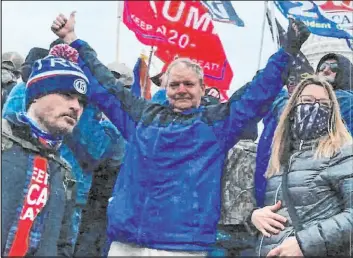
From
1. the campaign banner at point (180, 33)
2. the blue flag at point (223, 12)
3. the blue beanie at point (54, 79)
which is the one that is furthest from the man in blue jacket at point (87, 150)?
the blue flag at point (223, 12)

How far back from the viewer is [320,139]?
3.20 m

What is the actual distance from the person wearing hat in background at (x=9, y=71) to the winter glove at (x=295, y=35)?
1.65m

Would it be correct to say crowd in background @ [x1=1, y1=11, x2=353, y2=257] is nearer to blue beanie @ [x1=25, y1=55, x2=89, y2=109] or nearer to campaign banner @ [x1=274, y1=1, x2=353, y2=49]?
blue beanie @ [x1=25, y1=55, x2=89, y2=109]

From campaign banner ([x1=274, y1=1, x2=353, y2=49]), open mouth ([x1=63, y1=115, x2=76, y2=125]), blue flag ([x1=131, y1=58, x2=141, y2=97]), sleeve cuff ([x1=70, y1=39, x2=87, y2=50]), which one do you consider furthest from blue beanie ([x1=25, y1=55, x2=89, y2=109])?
campaign banner ([x1=274, y1=1, x2=353, y2=49])

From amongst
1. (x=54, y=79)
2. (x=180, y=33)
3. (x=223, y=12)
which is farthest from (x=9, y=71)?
(x=223, y=12)

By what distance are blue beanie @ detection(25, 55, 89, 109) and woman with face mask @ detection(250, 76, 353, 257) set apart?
990 mm

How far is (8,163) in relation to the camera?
10.0ft

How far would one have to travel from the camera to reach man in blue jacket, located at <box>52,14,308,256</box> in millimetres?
3506

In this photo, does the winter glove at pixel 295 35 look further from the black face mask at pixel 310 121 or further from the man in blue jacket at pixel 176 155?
the black face mask at pixel 310 121

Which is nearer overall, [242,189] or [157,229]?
[157,229]

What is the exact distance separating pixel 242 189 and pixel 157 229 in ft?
2.19

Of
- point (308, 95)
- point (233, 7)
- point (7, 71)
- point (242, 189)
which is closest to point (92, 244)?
point (242, 189)

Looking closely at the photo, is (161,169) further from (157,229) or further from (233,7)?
(233,7)

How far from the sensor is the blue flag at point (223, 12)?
824cm
